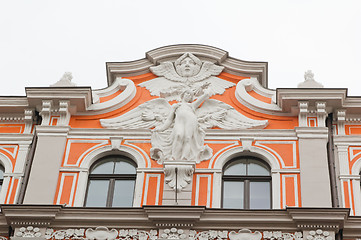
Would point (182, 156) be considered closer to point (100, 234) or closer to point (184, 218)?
point (184, 218)

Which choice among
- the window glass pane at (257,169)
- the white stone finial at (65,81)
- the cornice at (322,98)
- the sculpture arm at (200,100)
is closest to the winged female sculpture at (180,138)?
the sculpture arm at (200,100)

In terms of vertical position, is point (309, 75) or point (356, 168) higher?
point (309, 75)

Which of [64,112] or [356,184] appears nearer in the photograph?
[356,184]

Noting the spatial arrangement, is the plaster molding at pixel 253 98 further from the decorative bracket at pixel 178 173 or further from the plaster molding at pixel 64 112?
the plaster molding at pixel 64 112

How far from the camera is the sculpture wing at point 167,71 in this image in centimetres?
2543

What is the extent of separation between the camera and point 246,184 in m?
22.6

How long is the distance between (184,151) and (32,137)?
14.4 feet

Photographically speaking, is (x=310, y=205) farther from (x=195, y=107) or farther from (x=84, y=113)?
(x=84, y=113)

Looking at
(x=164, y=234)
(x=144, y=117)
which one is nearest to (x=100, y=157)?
(x=144, y=117)

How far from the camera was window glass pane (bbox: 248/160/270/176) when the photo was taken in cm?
2292

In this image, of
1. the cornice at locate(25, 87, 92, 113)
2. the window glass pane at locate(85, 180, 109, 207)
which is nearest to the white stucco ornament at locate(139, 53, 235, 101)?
the cornice at locate(25, 87, 92, 113)

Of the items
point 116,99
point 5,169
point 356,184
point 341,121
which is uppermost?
point 116,99

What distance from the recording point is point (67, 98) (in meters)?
24.3

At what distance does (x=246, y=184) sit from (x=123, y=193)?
124 inches
